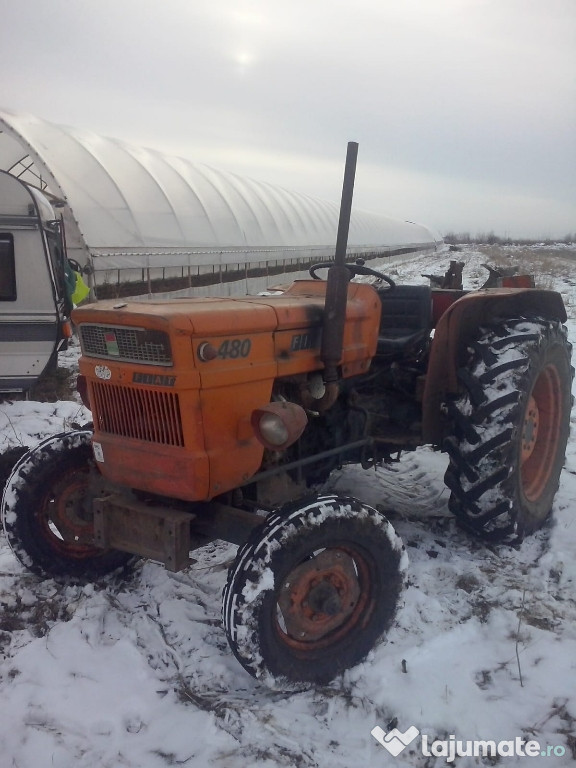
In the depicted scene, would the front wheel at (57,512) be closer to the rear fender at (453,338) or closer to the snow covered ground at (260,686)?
the snow covered ground at (260,686)

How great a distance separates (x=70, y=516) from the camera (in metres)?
3.26

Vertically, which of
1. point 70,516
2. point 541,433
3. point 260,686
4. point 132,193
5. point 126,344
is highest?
point 132,193

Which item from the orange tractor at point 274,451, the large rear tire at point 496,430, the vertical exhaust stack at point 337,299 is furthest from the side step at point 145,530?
the large rear tire at point 496,430

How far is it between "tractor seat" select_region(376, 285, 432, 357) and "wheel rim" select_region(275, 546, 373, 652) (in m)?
1.69

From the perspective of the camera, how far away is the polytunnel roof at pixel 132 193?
1067cm

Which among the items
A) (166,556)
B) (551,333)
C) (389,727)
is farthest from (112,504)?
(551,333)

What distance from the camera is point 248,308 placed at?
269cm

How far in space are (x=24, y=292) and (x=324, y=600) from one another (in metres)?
5.53

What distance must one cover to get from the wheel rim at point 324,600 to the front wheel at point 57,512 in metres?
1.15

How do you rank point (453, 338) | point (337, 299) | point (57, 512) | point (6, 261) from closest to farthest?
point (337, 299) < point (57, 512) < point (453, 338) < point (6, 261)

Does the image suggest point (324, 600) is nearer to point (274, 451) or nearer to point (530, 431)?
point (274, 451)

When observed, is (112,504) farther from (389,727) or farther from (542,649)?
(542,649)

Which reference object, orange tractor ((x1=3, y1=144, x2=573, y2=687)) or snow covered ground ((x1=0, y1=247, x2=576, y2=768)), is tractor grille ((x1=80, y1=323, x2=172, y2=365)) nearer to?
orange tractor ((x1=3, y1=144, x2=573, y2=687))

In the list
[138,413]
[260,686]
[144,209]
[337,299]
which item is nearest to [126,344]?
[138,413]
